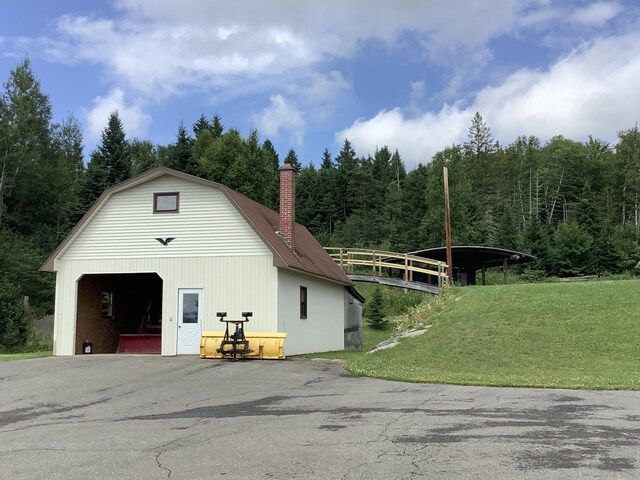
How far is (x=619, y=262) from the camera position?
168 ft

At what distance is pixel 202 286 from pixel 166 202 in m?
3.17

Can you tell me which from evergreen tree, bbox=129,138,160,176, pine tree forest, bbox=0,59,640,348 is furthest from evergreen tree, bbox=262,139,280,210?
evergreen tree, bbox=129,138,160,176

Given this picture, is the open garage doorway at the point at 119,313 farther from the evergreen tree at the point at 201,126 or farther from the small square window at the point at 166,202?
the evergreen tree at the point at 201,126

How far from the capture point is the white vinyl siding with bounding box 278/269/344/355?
1931 centimetres

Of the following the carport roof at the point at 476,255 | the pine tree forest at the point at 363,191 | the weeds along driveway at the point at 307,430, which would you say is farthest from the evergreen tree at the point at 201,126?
the weeds along driveway at the point at 307,430

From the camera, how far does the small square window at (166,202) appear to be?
65.0 feet

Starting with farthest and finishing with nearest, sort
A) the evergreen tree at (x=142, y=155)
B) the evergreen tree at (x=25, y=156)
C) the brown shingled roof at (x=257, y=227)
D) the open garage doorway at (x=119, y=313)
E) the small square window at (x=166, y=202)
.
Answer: the evergreen tree at (x=142, y=155), the evergreen tree at (x=25, y=156), the open garage doorway at (x=119, y=313), the small square window at (x=166, y=202), the brown shingled roof at (x=257, y=227)

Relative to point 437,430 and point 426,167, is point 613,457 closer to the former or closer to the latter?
point 437,430

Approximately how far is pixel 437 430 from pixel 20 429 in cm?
589

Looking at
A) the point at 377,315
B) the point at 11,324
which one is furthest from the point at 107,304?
the point at 377,315

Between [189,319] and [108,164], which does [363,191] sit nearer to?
[108,164]

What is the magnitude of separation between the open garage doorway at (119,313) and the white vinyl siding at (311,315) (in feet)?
18.2

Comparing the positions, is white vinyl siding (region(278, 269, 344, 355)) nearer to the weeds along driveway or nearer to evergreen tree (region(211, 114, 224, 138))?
the weeds along driveway

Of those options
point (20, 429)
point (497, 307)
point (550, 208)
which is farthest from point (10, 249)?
point (550, 208)
